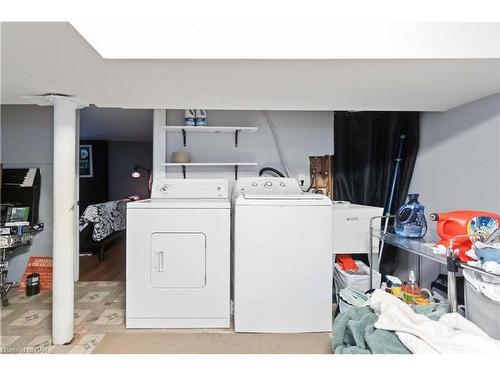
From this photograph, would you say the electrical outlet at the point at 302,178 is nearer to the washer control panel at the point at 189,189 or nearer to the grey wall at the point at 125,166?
the washer control panel at the point at 189,189

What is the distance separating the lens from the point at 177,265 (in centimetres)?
196

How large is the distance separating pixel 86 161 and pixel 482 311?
714 centimetres

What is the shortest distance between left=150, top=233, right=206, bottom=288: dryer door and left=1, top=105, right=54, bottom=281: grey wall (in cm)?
176

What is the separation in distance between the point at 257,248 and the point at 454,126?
1.90m

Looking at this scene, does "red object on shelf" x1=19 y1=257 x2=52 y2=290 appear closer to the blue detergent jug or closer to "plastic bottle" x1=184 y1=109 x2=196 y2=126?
"plastic bottle" x1=184 y1=109 x2=196 y2=126

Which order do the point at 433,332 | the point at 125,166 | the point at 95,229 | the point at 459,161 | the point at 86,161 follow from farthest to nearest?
the point at 125,166 < the point at 86,161 < the point at 95,229 < the point at 459,161 < the point at 433,332

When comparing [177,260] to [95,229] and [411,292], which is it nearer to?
[411,292]

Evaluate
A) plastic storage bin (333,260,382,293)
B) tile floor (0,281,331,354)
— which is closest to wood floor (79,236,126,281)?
tile floor (0,281,331,354)

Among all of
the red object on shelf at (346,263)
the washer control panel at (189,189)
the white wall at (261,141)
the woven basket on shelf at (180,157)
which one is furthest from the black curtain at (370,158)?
the woven basket on shelf at (180,157)

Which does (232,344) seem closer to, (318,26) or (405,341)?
(405,341)

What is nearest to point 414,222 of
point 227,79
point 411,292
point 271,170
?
point 411,292

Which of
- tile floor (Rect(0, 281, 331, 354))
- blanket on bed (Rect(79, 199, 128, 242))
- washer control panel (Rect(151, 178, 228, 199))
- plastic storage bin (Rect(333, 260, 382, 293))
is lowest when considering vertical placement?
tile floor (Rect(0, 281, 331, 354))

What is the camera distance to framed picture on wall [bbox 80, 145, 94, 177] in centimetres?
610

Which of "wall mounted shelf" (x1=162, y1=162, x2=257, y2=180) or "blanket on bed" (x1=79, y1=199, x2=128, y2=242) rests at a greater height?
"wall mounted shelf" (x1=162, y1=162, x2=257, y2=180)
